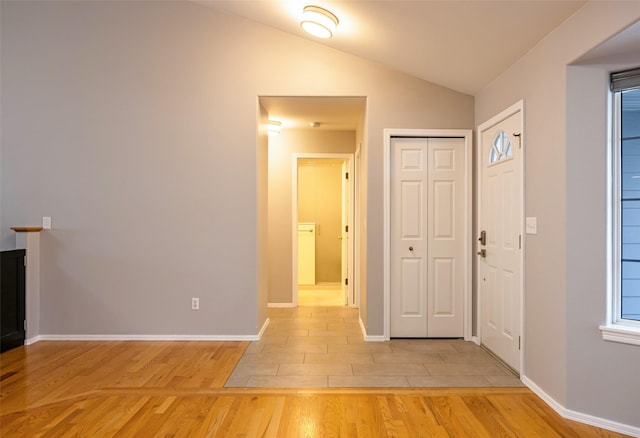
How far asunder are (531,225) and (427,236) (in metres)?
1.25

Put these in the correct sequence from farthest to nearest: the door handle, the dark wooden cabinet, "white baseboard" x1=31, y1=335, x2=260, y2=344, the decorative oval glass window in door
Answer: "white baseboard" x1=31, y1=335, x2=260, y2=344, the door handle, the dark wooden cabinet, the decorative oval glass window in door

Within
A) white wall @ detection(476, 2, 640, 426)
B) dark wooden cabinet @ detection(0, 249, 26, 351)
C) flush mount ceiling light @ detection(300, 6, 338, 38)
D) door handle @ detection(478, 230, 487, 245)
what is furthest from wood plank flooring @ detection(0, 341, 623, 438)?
flush mount ceiling light @ detection(300, 6, 338, 38)

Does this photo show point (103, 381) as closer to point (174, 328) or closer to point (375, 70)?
point (174, 328)

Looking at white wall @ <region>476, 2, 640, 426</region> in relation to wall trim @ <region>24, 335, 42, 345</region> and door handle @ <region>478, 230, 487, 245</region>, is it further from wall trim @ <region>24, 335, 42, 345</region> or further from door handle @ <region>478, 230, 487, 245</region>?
wall trim @ <region>24, 335, 42, 345</region>

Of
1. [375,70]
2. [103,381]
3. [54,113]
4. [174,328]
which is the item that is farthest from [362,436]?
[54,113]

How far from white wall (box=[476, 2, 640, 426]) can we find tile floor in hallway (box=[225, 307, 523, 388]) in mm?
574

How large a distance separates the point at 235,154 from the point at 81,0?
7.12 ft

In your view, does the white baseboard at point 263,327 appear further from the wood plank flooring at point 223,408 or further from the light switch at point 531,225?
the light switch at point 531,225

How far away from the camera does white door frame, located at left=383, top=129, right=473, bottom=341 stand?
3.86 metres

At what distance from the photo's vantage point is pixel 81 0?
3826 mm

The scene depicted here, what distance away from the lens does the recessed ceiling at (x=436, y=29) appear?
249 centimetres

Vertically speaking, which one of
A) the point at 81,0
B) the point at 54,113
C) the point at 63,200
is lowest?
the point at 63,200

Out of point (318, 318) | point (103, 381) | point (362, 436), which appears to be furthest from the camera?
point (318, 318)

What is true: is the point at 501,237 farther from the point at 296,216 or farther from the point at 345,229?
the point at 296,216
